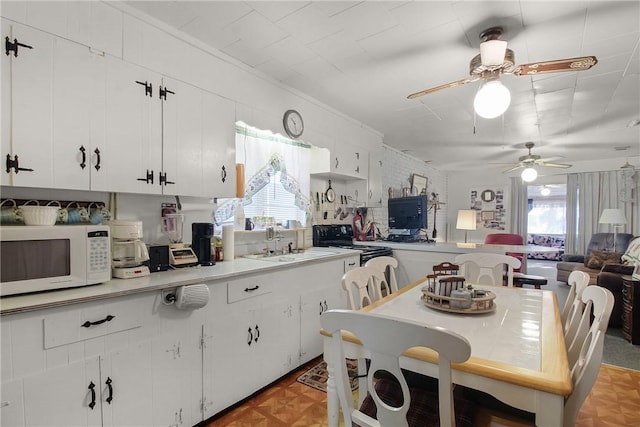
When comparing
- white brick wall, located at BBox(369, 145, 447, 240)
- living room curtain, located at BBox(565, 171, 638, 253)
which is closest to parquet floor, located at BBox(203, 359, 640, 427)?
white brick wall, located at BBox(369, 145, 447, 240)

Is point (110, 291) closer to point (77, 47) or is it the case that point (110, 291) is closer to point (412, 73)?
point (77, 47)

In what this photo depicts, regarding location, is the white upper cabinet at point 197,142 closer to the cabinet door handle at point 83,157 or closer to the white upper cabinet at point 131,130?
the white upper cabinet at point 131,130

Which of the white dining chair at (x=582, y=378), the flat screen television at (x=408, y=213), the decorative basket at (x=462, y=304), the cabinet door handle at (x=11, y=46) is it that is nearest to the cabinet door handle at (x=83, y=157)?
the cabinet door handle at (x=11, y=46)

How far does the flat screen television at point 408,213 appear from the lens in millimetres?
4332

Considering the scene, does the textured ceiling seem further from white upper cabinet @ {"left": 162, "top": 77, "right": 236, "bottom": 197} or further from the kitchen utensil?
the kitchen utensil

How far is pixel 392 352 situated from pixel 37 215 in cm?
170

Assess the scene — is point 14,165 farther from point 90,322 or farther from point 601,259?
point 601,259

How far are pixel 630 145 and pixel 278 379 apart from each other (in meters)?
6.63

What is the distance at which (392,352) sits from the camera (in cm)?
95

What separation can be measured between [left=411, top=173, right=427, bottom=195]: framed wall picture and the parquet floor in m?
4.26

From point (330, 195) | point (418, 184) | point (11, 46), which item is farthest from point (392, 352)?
point (418, 184)

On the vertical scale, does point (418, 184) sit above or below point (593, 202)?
above

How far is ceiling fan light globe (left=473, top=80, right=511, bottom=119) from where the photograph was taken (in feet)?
6.38

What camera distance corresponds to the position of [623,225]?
21.2 ft
